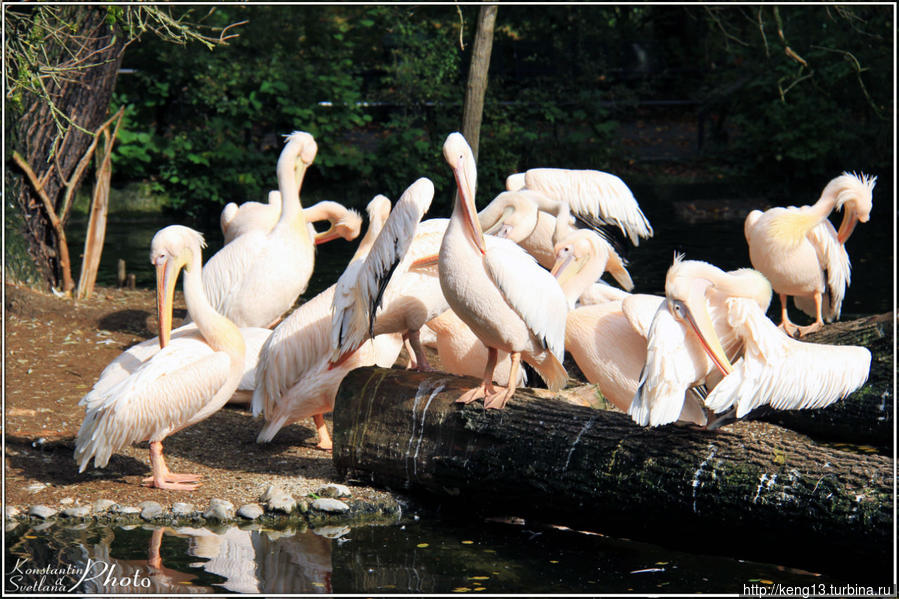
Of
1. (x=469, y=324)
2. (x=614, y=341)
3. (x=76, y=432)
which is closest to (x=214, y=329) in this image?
(x=76, y=432)

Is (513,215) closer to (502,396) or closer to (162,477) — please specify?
(502,396)

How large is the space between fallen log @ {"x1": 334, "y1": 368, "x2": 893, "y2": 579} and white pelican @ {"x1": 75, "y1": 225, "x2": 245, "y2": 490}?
0.62 m

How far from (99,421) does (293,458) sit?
1108mm

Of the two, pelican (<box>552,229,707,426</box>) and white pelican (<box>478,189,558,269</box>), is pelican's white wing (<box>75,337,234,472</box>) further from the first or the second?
white pelican (<box>478,189,558,269</box>)

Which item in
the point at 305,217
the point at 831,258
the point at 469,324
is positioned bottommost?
the point at 469,324

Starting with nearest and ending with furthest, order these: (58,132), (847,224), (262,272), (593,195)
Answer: (262,272)
(847,224)
(593,195)
(58,132)

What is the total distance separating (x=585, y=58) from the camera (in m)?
17.6

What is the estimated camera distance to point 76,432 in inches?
200

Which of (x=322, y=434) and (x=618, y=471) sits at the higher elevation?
(x=618, y=471)

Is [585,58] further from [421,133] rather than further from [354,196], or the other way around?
[354,196]

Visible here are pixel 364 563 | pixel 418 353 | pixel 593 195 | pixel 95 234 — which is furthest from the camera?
pixel 95 234

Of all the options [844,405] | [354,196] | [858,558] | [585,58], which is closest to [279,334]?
[858,558]

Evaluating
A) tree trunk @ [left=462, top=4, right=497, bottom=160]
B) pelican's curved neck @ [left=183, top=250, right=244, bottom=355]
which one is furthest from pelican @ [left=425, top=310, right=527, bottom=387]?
tree trunk @ [left=462, top=4, right=497, bottom=160]

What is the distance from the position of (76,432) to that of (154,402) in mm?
943
